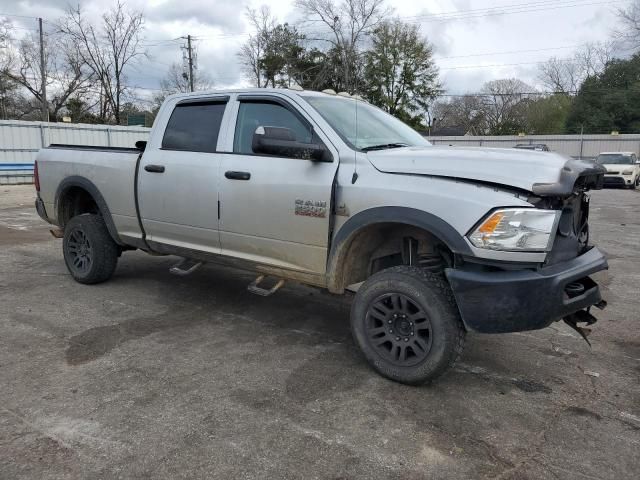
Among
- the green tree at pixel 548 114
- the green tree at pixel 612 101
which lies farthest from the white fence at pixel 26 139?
the green tree at pixel 548 114

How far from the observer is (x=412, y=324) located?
11.3 feet

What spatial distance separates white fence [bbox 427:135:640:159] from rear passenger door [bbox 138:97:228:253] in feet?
101

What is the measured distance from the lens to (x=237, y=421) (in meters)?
3.04

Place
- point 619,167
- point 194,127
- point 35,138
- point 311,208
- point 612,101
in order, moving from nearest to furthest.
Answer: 1. point 311,208
2. point 194,127
3. point 35,138
4. point 619,167
5. point 612,101

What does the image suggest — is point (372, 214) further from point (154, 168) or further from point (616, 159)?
point (616, 159)

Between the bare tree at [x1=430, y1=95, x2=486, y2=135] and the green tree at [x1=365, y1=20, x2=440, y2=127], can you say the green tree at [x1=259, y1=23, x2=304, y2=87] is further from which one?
the bare tree at [x1=430, y1=95, x2=486, y2=135]

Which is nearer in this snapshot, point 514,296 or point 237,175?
point 514,296

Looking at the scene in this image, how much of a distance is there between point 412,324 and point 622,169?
24.3 metres

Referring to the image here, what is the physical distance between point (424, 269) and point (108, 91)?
4557 centimetres

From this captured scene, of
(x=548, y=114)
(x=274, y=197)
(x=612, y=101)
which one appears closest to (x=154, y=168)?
(x=274, y=197)

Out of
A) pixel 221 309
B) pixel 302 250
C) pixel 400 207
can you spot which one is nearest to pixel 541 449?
pixel 400 207

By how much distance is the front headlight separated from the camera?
301 cm

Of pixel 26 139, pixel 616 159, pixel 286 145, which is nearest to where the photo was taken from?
pixel 286 145

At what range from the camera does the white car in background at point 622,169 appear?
23609 mm
